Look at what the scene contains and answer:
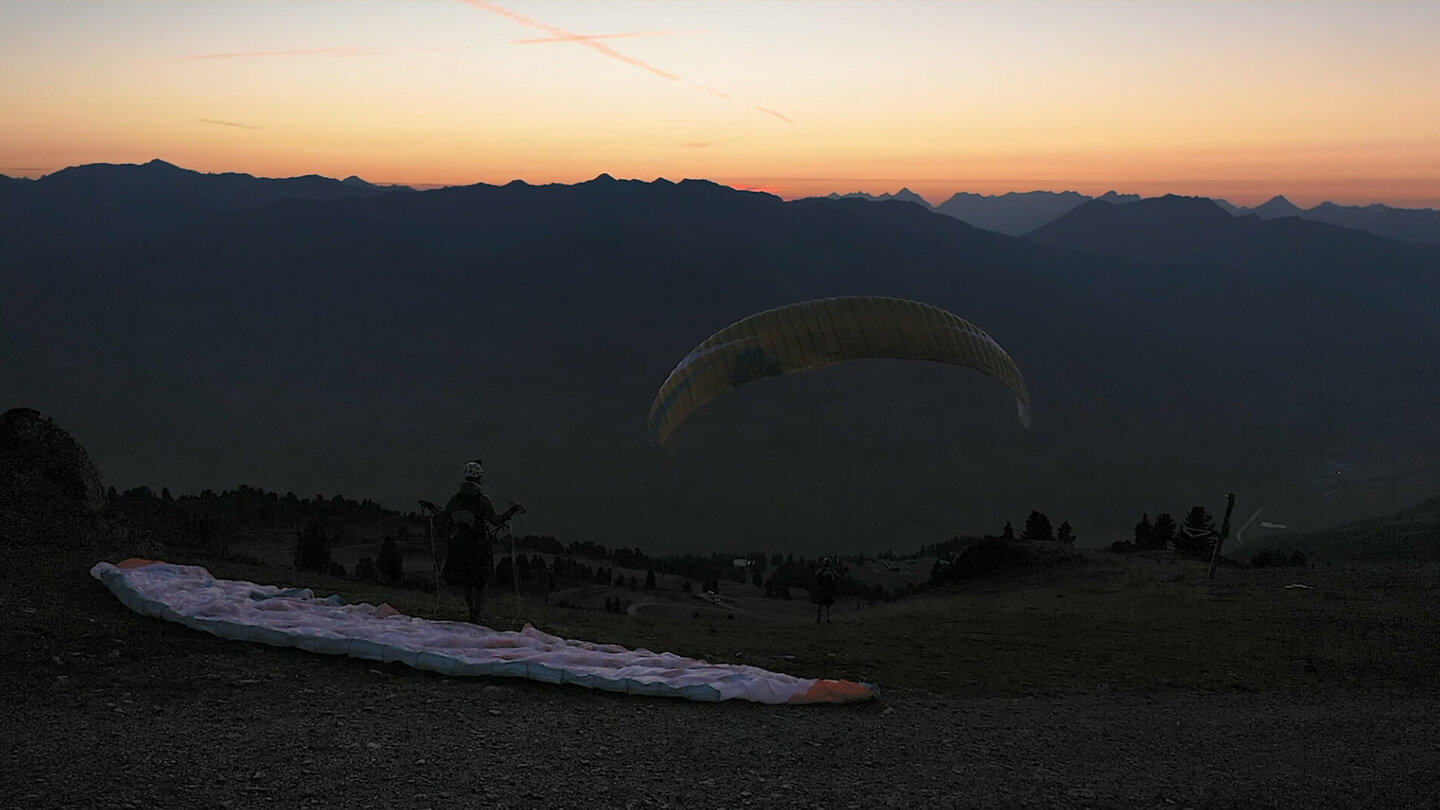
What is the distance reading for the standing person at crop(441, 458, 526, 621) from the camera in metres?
13.1

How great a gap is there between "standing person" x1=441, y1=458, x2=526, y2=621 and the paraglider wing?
426cm

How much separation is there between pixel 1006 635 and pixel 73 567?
554 inches

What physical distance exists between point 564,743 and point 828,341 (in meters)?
9.36

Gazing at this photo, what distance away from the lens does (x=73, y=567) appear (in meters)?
12.9

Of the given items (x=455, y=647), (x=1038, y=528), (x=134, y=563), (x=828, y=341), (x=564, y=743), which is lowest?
(x=564, y=743)

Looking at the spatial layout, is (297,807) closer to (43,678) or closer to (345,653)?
(345,653)

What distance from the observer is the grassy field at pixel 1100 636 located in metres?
12.5

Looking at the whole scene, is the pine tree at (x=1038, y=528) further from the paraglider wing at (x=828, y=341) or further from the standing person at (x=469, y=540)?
the standing person at (x=469, y=540)

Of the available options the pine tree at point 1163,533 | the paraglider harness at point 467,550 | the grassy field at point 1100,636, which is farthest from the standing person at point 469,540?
the pine tree at point 1163,533

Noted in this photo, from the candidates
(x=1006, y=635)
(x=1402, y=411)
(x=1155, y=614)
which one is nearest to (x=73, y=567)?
(x=1006, y=635)

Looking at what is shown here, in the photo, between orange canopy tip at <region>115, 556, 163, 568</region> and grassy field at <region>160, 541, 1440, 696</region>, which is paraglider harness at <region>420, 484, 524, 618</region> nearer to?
grassy field at <region>160, 541, 1440, 696</region>

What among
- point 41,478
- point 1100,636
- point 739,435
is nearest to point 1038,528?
point 1100,636

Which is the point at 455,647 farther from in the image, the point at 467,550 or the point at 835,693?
the point at 835,693

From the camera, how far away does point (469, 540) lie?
13164 millimetres
